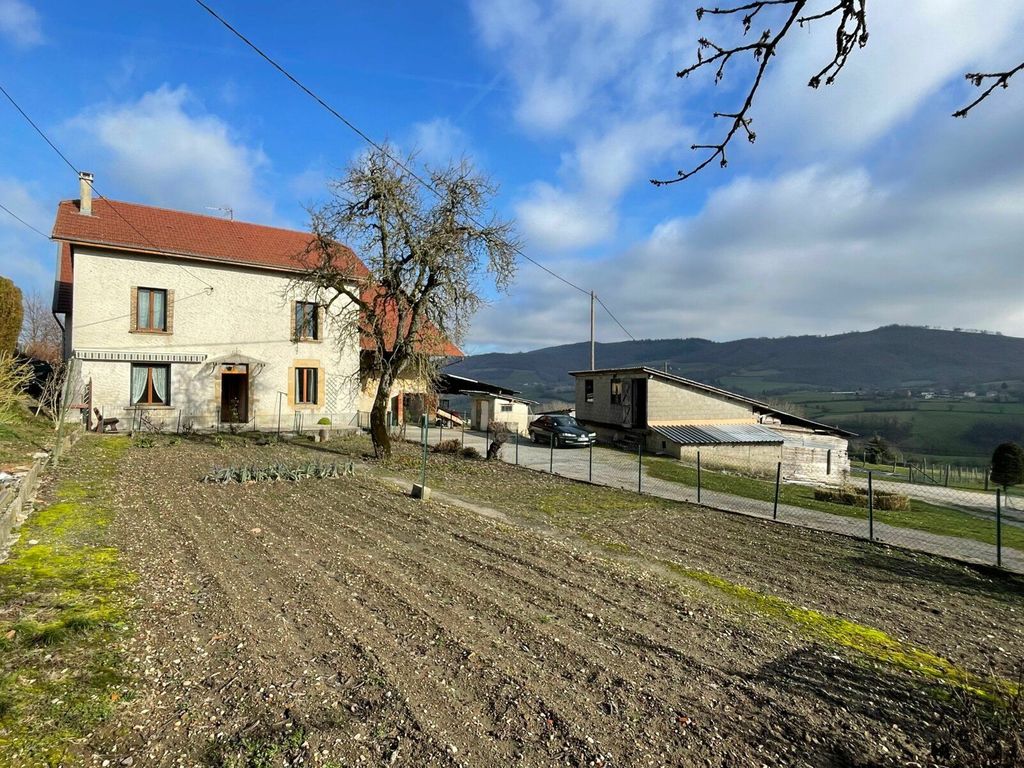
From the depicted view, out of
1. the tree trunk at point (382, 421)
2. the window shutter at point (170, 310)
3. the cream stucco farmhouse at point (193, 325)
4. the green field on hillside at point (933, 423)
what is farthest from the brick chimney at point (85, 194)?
the green field on hillside at point (933, 423)

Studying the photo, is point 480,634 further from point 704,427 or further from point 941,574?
point 704,427

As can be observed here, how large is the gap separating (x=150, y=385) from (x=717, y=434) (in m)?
24.9

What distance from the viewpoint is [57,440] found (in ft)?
41.7

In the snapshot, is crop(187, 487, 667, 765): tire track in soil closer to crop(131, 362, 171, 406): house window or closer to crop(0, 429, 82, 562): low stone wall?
crop(0, 429, 82, 562): low stone wall

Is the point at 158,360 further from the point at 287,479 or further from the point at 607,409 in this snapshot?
the point at 607,409

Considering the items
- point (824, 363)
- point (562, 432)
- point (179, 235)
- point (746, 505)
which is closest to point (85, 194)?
point (179, 235)

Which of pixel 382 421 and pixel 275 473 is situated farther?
pixel 382 421

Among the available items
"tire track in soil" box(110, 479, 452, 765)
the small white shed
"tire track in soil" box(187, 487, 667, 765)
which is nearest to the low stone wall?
"tire track in soil" box(110, 479, 452, 765)

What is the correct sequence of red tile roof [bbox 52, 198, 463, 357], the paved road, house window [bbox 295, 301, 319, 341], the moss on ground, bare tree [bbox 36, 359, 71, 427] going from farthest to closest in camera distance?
house window [bbox 295, 301, 319, 341] < red tile roof [bbox 52, 198, 463, 357] < bare tree [bbox 36, 359, 71, 427] < the paved road < the moss on ground

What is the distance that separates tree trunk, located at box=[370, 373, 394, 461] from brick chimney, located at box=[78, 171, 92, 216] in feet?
52.2

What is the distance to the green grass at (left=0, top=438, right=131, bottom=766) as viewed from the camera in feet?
10.7

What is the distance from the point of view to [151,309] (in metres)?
21.7

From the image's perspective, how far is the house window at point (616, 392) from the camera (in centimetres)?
2922

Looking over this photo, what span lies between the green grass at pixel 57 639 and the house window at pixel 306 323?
17533 mm
